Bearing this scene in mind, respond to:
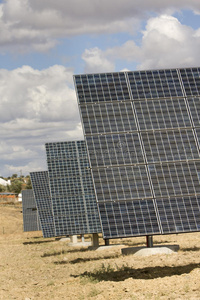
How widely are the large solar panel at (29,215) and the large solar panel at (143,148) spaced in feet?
114

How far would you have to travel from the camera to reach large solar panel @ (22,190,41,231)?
58.9m

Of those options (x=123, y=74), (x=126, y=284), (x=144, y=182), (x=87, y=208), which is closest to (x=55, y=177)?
(x=87, y=208)

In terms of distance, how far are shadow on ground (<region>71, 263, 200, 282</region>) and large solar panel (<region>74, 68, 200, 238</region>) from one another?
1.75m

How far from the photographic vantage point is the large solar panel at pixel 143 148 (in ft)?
73.5

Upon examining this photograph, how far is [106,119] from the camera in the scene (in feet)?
81.5

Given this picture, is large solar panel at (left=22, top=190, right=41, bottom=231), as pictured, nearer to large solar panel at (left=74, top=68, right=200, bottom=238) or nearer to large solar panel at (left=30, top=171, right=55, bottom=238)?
large solar panel at (left=30, top=171, right=55, bottom=238)

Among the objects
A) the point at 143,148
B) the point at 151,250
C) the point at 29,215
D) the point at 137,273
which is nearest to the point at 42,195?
the point at 29,215

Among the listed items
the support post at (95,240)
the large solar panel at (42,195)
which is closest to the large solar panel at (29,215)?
the large solar panel at (42,195)

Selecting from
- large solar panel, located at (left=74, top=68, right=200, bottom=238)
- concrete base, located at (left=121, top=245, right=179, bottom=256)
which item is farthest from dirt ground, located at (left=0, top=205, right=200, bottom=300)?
large solar panel, located at (left=74, top=68, right=200, bottom=238)

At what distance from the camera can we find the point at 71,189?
39.6 metres

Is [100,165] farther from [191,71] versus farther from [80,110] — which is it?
[191,71]

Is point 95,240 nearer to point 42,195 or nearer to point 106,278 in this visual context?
point 106,278

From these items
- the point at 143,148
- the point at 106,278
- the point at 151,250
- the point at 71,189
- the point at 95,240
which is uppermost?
the point at 71,189

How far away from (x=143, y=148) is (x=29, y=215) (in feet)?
125
